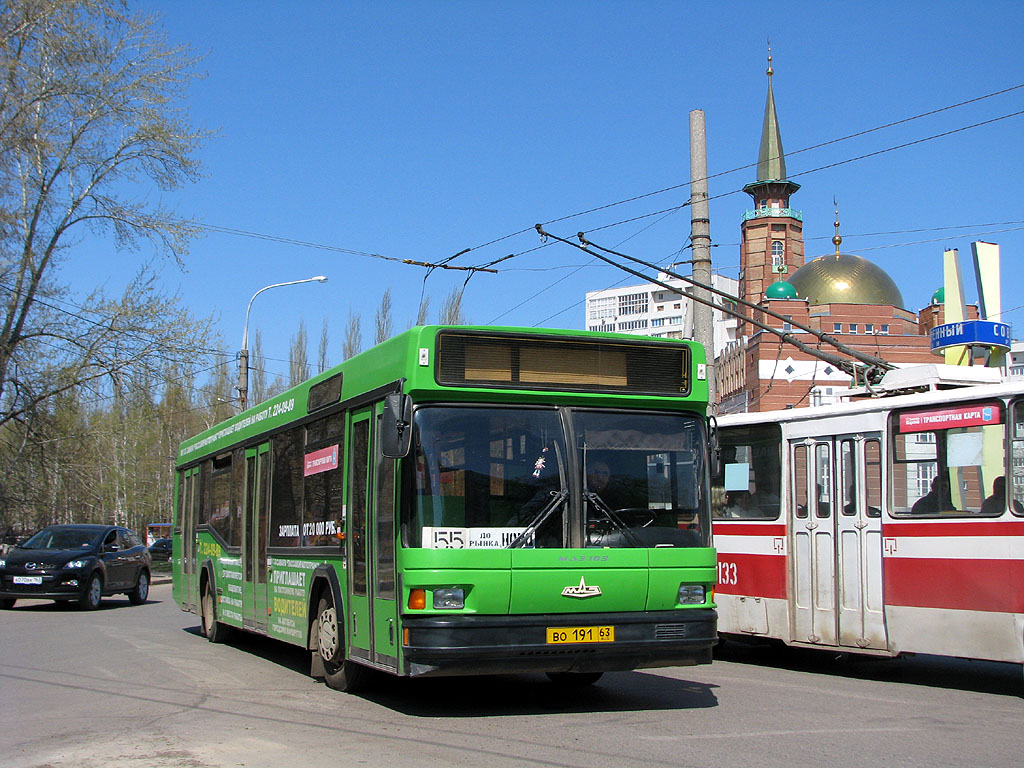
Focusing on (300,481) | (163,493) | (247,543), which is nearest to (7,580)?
(247,543)

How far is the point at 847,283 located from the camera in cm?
8081

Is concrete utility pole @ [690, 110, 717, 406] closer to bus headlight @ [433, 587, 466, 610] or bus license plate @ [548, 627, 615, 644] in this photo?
bus license plate @ [548, 627, 615, 644]

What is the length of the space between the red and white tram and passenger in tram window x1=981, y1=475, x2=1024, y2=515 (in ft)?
0.04

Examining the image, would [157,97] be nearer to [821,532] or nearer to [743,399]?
[821,532]

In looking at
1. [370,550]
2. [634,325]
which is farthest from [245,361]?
[634,325]

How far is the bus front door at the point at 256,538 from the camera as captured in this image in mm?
11844

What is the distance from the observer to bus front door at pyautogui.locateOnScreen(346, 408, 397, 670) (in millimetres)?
7996

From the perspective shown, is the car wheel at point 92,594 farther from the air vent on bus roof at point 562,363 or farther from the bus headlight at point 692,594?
the bus headlight at point 692,594

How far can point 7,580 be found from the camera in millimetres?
20156

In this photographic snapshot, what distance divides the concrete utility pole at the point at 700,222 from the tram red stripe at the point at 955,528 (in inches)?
226

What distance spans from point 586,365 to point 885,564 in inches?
163

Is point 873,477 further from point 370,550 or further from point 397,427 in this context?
point 397,427

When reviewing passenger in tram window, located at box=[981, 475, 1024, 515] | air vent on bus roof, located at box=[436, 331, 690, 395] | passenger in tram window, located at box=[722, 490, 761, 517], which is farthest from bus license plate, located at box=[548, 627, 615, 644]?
passenger in tram window, located at box=[722, 490, 761, 517]

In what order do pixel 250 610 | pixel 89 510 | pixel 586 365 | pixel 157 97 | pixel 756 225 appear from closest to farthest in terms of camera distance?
pixel 586 365
pixel 250 610
pixel 157 97
pixel 89 510
pixel 756 225
